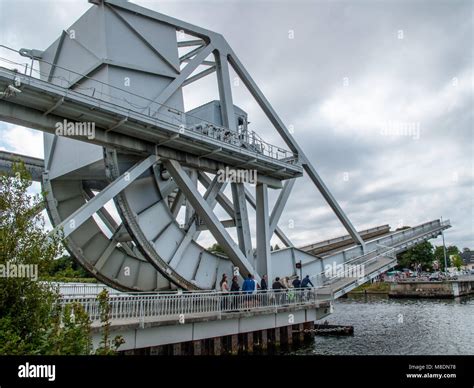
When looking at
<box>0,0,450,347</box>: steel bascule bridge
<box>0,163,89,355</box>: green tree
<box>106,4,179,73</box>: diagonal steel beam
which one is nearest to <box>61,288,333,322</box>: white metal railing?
<box>0,0,450,347</box>: steel bascule bridge

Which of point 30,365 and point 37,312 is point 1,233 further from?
point 30,365

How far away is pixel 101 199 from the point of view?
640 inches

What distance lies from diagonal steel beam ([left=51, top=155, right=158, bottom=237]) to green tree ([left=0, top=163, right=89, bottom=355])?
7621mm

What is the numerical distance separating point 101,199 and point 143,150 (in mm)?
3465

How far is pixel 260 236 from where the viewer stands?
80.3 ft

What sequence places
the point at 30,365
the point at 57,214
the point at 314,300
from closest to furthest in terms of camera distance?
the point at 30,365
the point at 57,214
the point at 314,300

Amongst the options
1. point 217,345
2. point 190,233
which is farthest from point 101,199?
point 217,345

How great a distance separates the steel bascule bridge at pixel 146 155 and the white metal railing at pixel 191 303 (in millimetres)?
186

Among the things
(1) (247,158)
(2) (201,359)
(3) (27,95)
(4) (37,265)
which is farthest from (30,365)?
(1) (247,158)

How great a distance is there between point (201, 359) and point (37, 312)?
10.5 feet

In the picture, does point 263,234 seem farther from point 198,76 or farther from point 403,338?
point 198,76

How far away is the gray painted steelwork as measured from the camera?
55.3 ft

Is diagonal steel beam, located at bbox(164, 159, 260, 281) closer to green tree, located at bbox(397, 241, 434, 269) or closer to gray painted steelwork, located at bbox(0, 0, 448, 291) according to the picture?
gray painted steelwork, located at bbox(0, 0, 448, 291)

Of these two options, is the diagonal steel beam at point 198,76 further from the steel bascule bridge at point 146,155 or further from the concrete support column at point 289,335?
the concrete support column at point 289,335
